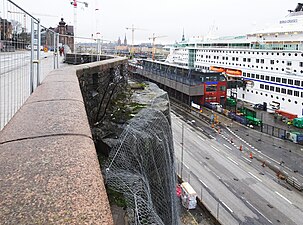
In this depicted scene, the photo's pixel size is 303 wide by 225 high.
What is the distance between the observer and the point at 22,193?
121cm

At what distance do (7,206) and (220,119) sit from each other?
2788 centimetres

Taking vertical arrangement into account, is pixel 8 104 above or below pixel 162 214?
above

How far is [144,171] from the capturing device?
14.6 ft

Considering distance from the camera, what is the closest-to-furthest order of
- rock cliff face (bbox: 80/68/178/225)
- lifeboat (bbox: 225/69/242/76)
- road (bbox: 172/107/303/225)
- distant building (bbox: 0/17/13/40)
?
distant building (bbox: 0/17/13/40) < rock cliff face (bbox: 80/68/178/225) < road (bbox: 172/107/303/225) < lifeboat (bbox: 225/69/242/76)

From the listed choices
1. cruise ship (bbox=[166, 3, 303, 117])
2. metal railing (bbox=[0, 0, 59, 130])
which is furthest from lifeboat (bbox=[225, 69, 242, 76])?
metal railing (bbox=[0, 0, 59, 130])

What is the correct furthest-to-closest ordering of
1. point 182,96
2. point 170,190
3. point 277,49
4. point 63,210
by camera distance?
point 182,96
point 277,49
point 170,190
point 63,210

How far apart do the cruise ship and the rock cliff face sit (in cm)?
2420

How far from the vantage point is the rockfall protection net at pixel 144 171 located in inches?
128

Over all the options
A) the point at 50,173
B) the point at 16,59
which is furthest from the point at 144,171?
the point at 50,173

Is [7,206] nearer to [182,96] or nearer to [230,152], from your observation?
[230,152]

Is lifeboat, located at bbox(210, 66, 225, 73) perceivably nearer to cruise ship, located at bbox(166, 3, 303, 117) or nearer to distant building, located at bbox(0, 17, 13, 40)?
cruise ship, located at bbox(166, 3, 303, 117)

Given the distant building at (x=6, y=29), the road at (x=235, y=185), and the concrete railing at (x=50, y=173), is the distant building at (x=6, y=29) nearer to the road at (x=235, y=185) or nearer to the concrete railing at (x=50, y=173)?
the concrete railing at (x=50, y=173)

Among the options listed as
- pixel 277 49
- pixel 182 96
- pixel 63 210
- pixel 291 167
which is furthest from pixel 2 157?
pixel 182 96

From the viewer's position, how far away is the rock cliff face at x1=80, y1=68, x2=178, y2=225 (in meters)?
3.44
